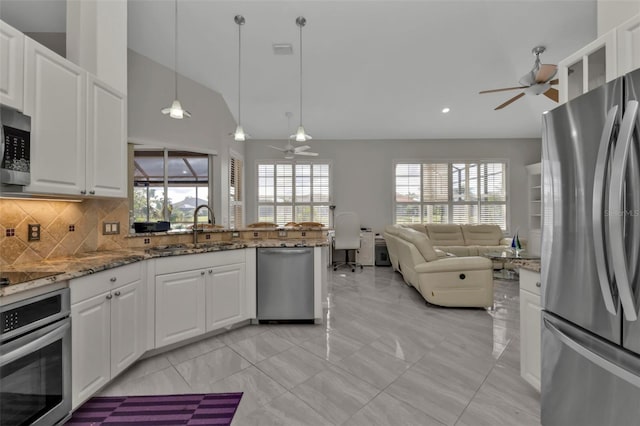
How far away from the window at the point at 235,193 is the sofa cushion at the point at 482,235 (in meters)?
5.16

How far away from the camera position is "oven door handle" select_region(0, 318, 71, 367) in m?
1.21

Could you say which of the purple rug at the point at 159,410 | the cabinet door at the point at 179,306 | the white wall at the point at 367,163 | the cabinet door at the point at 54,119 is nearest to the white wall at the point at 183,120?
the white wall at the point at 367,163

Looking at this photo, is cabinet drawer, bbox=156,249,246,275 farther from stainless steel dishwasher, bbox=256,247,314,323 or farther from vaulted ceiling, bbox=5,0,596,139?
vaulted ceiling, bbox=5,0,596,139

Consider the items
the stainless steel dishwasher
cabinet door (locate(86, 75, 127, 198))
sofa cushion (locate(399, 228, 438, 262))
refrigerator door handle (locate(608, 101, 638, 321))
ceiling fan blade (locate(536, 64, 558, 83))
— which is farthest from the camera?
sofa cushion (locate(399, 228, 438, 262))

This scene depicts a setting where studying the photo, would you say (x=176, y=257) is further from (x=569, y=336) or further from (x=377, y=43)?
(x=377, y=43)

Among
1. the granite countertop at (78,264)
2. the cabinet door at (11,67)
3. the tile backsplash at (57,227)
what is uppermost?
the cabinet door at (11,67)

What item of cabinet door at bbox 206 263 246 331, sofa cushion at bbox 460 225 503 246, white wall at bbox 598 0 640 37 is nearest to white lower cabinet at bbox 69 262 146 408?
cabinet door at bbox 206 263 246 331

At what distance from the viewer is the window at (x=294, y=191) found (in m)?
6.58

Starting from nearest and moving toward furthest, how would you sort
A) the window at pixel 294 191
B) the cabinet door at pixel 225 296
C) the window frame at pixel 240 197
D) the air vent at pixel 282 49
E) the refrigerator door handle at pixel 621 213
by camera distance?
the refrigerator door handle at pixel 621 213
the cabinet door at pixel 225 296
the air vent at pixel 282 49
the window frame at pixel 240 197
the window at pixel 294 191

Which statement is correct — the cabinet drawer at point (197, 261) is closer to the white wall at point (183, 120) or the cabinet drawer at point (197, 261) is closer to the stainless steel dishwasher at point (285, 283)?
the stainless steel dishwasher at point (285, 283)

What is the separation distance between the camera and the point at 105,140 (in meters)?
2.10

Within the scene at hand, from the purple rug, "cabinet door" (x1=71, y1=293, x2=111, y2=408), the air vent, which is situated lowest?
the purple rug

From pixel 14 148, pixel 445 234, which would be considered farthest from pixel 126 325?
pixel 445 234

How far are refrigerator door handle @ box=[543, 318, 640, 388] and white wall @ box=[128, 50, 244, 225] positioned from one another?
4624 millimetres
